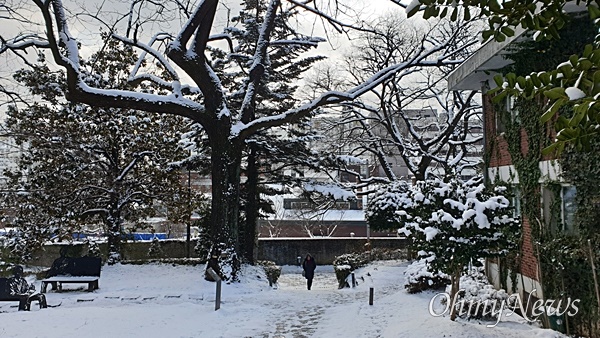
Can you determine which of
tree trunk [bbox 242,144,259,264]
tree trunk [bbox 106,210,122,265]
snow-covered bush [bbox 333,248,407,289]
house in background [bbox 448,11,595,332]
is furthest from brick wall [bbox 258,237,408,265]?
house in background [bbox 448,11,595,332]

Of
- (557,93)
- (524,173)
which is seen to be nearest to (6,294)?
(524,173)

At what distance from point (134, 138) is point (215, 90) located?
5.36 meters

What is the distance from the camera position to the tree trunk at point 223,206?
16.2 meters

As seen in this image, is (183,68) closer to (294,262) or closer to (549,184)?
(549,184)

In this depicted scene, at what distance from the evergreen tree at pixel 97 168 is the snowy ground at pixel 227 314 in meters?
3.06

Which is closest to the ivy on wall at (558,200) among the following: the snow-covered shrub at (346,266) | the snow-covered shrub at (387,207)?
the snow-covered shrub at (346,266)

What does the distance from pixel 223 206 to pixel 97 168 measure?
6.84 metres

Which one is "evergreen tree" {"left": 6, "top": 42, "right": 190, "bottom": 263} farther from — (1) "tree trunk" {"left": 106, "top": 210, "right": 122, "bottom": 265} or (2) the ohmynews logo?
(2) the ohmynews logo

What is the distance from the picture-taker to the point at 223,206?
53.4ft

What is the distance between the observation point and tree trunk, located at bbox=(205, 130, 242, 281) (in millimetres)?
16203

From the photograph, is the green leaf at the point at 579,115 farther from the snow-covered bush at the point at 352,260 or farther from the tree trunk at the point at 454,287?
the snow-covered bush at the point at 352,260

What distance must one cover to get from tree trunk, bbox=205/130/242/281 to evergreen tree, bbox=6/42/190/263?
4.49 m

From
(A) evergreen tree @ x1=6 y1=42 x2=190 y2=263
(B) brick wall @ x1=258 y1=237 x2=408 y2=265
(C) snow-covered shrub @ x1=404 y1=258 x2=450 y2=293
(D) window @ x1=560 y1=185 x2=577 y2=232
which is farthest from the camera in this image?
(B) brick wall @ x1=258 y1=237 x2=408 y2=265

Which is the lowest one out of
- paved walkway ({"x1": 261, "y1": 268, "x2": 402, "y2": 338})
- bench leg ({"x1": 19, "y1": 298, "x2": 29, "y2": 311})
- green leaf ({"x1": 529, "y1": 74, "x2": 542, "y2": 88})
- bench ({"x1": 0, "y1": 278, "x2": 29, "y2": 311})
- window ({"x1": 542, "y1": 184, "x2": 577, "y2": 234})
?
paved walkway ({"x1": 261, "y1": 268, "x2": 402, "y2": 338})
